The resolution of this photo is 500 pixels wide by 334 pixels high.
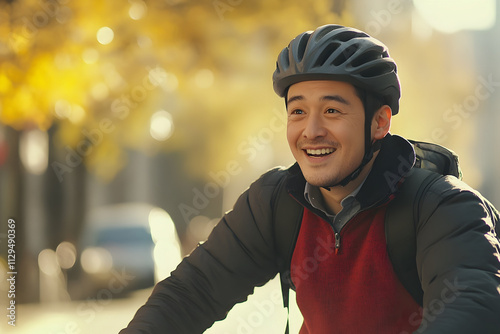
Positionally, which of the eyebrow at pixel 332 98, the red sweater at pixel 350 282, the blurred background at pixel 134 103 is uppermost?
the blurred background at pixel 134 103

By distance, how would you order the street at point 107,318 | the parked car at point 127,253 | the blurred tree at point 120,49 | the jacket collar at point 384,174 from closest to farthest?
the jacket collar at point 384,174 < the blurred tree at point 120,49 < the street at point 107,318 < the parked car at point 127,253

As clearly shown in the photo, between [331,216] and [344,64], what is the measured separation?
570mm

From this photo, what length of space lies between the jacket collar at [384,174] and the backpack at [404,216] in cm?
4

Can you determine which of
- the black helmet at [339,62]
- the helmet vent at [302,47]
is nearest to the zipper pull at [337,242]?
the black helmet at [339,62]

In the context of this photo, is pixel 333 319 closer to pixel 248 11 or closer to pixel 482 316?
pixel 482 316

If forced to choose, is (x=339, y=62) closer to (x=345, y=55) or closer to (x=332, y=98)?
(x=345, y=55)

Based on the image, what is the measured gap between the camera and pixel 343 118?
260 cm

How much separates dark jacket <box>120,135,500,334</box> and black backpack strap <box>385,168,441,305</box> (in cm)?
4

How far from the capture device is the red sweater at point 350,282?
2.46 meters

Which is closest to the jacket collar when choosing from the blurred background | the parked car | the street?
the street

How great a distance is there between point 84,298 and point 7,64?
592cm

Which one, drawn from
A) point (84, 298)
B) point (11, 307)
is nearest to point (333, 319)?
point (11, 307)

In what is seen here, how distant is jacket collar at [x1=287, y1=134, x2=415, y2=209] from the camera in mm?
2514

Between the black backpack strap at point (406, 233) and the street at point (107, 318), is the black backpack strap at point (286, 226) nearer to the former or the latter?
the black backpack strap at point (406, 233)
